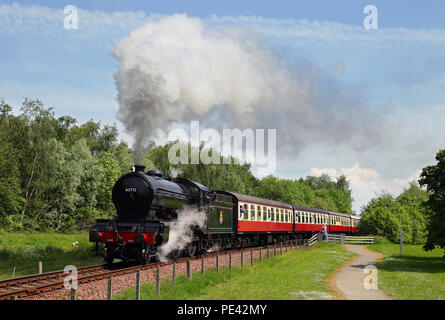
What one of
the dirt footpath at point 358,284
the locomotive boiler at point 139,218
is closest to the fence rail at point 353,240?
the dirt footpath at point 358,284

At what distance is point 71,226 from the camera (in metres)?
42.3

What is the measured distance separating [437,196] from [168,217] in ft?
42.1

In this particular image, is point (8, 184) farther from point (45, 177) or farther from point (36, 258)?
point (36, 258)

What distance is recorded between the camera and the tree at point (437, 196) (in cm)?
1992

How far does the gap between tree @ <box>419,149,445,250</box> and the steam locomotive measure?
1067 cm

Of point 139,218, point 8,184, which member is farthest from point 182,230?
point 8,184

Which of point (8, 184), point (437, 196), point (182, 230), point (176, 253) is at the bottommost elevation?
point (176, 253)

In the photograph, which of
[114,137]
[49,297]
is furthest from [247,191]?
[49,297]

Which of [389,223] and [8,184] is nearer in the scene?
[8,184]

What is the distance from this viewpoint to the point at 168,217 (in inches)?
703

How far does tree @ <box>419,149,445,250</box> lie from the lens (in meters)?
19.9

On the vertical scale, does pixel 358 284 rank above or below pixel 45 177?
below
